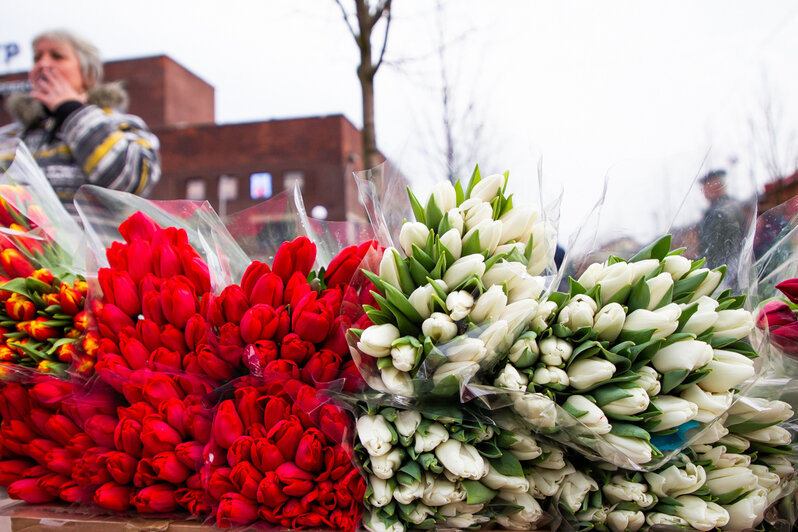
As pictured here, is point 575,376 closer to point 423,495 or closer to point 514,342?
point 514,342

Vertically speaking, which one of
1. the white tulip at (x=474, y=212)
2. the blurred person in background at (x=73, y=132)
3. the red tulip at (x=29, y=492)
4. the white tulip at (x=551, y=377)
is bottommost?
the red tulip at (x=29, y=492)

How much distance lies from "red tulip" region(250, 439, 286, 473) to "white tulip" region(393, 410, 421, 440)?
0.19 m

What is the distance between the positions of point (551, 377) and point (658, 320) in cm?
18

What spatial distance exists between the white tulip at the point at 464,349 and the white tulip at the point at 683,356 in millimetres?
269

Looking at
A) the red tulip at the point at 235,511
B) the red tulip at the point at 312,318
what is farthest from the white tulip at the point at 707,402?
the red tulip at the point at 235,511

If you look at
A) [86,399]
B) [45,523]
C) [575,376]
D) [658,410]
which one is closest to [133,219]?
[86,399]

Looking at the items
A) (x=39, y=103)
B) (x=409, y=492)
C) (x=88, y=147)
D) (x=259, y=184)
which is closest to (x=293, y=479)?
(x=409, y=492)

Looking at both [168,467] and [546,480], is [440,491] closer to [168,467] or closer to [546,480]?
[546,480]

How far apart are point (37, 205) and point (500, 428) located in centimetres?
118

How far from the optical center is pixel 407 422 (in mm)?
867

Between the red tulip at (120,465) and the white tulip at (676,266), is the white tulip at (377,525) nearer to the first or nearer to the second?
the red tulip at (120,465)

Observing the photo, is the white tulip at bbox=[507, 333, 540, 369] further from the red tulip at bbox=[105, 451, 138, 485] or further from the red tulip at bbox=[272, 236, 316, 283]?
the red tulip at bbox=[105, 451, 138, 485]

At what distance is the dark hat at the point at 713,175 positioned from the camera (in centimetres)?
109

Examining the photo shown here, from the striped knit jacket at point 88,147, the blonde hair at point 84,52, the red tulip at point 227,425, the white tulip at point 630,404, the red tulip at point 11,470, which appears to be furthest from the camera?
the blonde hair at point 84,52
